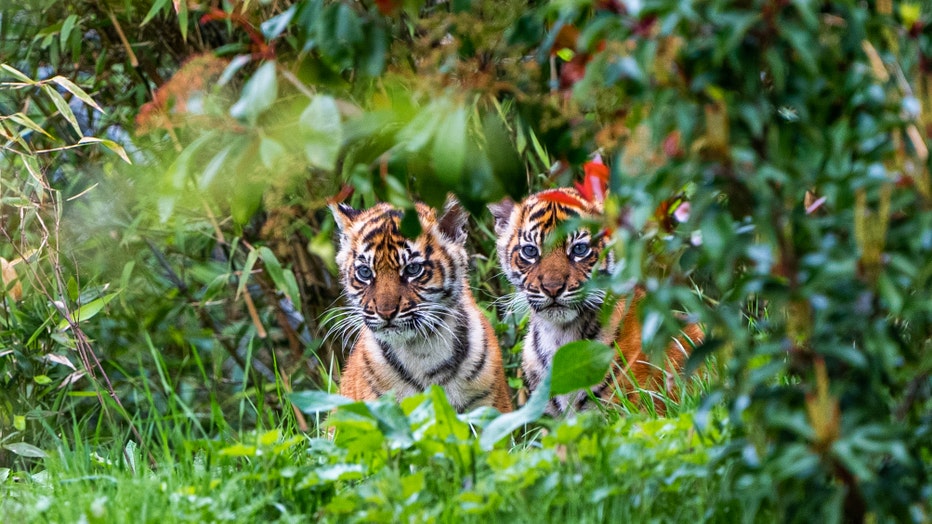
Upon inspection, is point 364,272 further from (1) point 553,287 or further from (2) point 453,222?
(1) point 553,287

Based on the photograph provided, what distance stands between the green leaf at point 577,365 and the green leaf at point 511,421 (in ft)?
0.43

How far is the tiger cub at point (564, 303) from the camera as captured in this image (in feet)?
14.8

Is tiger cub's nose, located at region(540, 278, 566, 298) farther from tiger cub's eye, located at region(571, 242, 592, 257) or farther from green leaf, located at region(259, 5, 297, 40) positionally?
green leaf, located at region(259, 5, 297, 40)

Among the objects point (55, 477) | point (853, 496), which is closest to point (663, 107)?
point (853, 496)

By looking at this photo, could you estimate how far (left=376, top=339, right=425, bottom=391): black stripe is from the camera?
4.73 m

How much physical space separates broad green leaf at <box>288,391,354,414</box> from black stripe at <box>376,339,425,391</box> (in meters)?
1.74

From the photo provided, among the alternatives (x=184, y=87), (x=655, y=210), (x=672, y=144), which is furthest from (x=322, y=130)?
(x=655, y=210)

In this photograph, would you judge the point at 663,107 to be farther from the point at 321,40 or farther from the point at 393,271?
the point at 393,271

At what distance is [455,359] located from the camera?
471 centimetres

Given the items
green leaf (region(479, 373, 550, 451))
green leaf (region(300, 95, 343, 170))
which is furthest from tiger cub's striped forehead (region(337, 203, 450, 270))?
green leaf (region(300, 95, 343, 170))

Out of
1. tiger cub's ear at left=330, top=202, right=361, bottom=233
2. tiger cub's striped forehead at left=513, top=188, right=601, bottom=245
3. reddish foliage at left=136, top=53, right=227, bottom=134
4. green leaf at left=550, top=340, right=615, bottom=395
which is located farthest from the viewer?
tiger cub's ear at left=330, top=202, right=361, bottom=233

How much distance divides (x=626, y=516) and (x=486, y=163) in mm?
859

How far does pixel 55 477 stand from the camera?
10.9ft

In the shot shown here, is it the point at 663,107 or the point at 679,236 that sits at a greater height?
the point at 663,107
